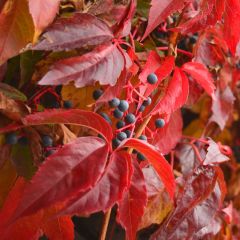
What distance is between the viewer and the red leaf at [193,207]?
48 centimetres

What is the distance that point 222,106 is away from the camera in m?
0.72

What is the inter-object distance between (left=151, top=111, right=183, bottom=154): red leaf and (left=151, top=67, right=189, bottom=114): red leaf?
2.9 inches

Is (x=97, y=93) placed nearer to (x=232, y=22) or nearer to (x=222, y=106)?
(x=232, y=22)

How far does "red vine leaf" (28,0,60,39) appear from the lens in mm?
389

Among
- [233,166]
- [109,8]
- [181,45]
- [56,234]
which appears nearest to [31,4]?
[109,8]

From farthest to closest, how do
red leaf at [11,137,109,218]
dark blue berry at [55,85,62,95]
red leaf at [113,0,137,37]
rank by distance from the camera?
dark blue berry at [55,85,62,95], red leaf at [113,0,137,37], red leaf at [11,137,109,218]

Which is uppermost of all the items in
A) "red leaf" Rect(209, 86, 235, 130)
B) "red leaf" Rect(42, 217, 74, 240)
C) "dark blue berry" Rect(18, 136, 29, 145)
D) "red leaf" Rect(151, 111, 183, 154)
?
"dark blue berry" Rect(18, 136, 29, 145)

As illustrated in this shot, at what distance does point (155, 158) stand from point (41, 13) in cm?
16

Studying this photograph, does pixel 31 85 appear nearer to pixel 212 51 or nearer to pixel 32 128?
pixel 32 128

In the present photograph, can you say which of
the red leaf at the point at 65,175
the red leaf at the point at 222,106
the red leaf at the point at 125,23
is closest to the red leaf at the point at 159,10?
the red leaf at the point at 125,23

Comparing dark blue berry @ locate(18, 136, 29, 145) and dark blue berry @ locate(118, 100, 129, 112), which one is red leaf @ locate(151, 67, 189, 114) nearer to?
dark blue berry @ locate(118, 100, 129, 112)

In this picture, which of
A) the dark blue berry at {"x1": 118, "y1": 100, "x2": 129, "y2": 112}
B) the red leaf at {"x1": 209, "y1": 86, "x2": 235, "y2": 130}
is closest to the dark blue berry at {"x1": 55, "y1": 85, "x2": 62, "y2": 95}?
the dark blue berry at {"x1": 118, "y1": 100, "x2": 129, "y2": 112}

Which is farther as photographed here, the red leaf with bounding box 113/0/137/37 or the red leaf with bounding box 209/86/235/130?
the red leaf with bounding box 209/86/235/130

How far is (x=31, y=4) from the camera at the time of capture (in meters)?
0.39
